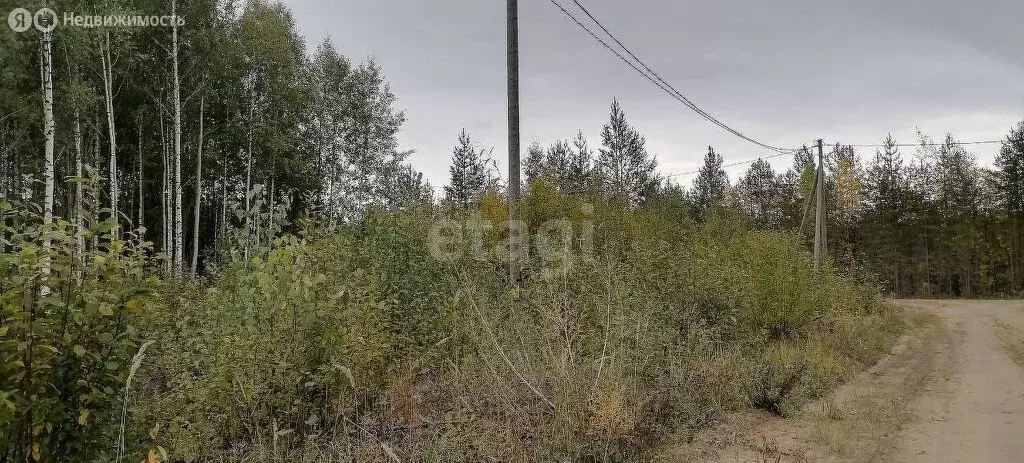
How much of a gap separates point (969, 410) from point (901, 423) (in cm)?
139

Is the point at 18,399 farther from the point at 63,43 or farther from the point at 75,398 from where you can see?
the point at 63,43

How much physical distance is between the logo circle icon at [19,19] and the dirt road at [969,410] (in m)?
17.7

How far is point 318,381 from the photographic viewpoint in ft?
14.5

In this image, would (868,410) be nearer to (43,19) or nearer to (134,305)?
(134,305)

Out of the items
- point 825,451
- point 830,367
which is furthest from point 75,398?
point 830,367

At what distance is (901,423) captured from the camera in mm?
5977

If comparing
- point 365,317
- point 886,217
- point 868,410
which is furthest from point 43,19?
point 886,217

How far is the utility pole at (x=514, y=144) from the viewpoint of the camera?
8008mm

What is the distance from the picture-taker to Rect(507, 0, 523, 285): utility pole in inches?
315

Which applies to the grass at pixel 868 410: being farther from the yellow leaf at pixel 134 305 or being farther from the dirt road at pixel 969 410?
the yellow leaf at pixel 134 305

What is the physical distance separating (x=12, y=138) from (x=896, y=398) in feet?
80.7

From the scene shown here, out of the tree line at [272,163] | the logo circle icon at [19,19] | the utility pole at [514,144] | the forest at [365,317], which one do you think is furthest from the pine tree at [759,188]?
the logo circle icon at [19,19]

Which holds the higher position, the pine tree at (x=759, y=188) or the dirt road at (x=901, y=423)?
the pine tree at (x=759, y=188)

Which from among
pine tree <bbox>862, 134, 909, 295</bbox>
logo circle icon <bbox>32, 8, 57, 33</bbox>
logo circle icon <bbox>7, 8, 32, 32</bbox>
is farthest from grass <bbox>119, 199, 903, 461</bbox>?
pine tree <bbox>862, 134, 909, 295</bbox>
